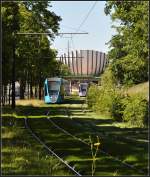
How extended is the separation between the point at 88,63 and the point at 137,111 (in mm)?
140036

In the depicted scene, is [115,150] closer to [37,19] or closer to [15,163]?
[15,163]

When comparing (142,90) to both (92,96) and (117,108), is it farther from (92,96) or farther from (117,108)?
(92,96)

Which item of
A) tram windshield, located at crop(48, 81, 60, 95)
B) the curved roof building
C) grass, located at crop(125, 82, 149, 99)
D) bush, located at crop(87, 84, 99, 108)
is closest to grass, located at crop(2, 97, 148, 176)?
grass, located at crop(125, 82, 149, 99)

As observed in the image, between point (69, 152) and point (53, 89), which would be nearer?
point (69, 152)

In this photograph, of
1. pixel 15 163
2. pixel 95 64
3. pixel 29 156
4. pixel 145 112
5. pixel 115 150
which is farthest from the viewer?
pixel 95 64

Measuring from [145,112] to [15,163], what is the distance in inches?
740

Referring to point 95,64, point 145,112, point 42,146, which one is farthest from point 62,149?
point 95,64

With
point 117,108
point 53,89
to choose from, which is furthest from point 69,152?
point 53,89

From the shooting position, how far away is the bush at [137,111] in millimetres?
34812

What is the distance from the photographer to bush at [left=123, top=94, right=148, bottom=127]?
114 ft

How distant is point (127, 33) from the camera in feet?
127

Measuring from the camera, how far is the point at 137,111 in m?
35.3

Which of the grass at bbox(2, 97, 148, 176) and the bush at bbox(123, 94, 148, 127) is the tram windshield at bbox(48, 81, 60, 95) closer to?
the bush at bbox(123, 94, 148, 127)

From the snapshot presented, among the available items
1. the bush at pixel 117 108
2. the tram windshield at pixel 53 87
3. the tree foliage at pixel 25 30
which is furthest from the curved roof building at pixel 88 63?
Answer: the bush at pixel 117 108
